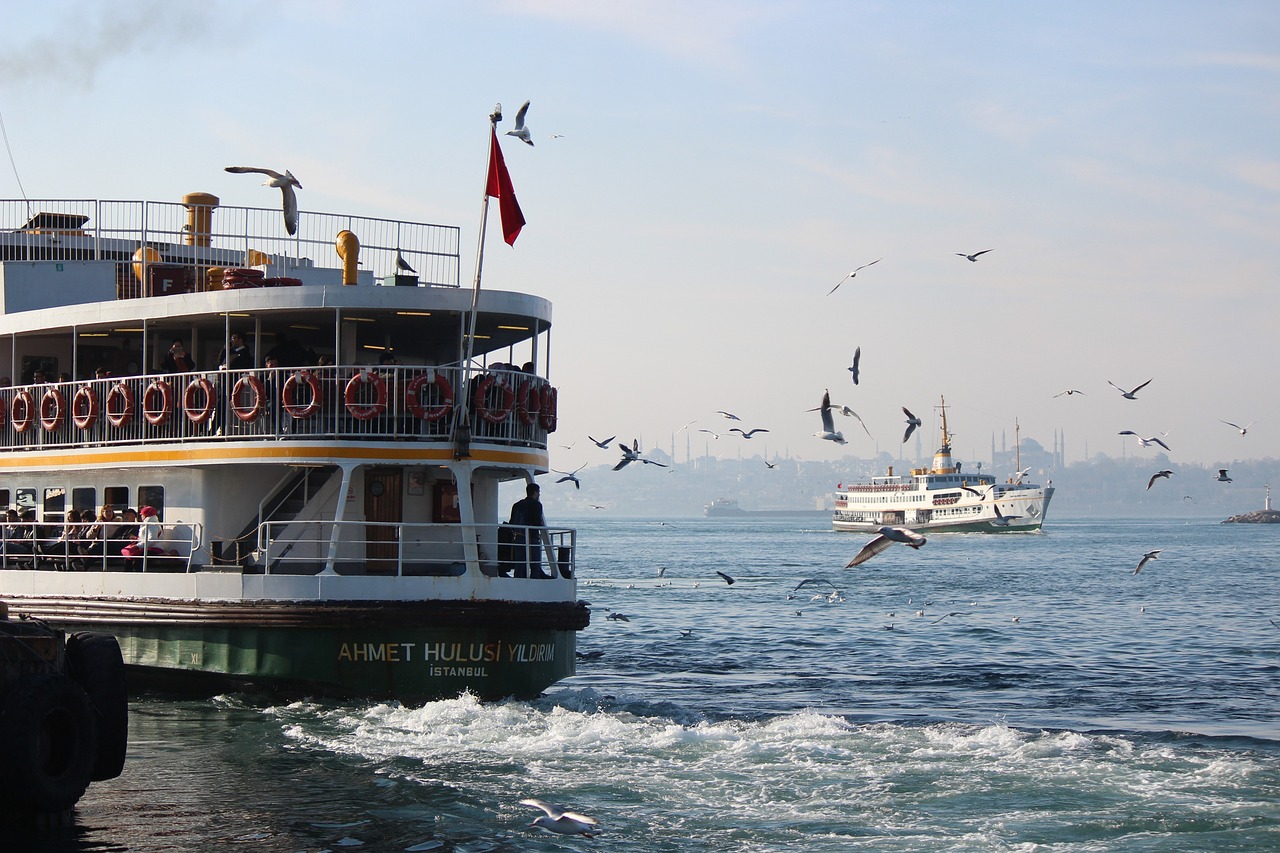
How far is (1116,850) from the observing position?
43.5 ft

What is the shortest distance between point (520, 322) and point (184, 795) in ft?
28.5

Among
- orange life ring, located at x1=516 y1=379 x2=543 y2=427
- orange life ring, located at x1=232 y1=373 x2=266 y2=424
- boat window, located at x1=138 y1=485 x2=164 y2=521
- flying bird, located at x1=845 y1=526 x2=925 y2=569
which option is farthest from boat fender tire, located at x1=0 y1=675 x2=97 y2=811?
flying bird, located at x1=845 y1=526 x2=925 y2=569

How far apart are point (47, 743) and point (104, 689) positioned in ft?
3.77

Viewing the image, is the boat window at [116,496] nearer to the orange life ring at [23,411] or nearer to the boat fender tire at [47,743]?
the orange life ring at [23,411]

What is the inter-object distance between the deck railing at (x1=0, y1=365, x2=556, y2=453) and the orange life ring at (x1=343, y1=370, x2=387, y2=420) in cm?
1

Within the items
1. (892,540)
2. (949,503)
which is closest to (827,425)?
(892,540)

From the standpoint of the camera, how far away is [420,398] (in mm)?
19859

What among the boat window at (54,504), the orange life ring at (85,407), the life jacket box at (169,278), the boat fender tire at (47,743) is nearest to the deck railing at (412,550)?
the orange life ring at (85,407)

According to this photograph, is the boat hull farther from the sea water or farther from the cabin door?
the cabin door

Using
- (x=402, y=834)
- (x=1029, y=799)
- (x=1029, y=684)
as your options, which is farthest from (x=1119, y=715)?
(x=402, y=834)

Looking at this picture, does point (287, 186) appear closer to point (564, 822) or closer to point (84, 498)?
point (84, 498)

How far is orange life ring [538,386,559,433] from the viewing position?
844 inches

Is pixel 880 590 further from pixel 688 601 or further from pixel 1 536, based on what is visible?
pixel 1 536

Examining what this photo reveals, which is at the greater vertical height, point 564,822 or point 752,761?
point 564,822
